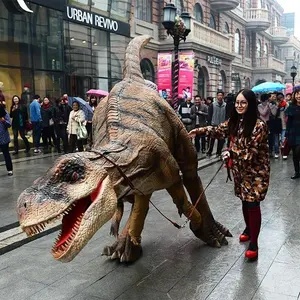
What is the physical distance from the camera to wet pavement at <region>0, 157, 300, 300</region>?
11.4 feet

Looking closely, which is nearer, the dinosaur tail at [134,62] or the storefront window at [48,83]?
the dinosaur tail at [134,62]

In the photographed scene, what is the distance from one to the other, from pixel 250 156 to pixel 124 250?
60.5 inches

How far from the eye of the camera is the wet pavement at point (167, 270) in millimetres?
3461

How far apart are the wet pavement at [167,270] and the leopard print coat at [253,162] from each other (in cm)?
→ 69

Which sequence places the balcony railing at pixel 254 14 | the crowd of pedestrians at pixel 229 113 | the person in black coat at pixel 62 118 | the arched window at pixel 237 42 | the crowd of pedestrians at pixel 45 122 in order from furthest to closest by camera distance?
1. the balcony railing at pixel 254 14
2. the arched window at pixel 237 42
3. the person in black coat at pixel 62 118
4. the crowd of pedestrians at pixel 45 122
5. the crowd of pedestrians at pixel 229 113

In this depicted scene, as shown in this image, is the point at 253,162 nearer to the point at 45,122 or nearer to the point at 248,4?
the point at 45,122

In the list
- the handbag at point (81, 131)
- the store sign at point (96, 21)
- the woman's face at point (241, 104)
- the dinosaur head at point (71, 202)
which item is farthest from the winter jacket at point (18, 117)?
the dinosaur head at point (71, 202)

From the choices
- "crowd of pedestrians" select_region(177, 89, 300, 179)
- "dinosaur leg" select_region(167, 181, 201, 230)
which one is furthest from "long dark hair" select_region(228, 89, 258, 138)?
"crowd of pedestrians" select_region(177, 89, 300, 179)

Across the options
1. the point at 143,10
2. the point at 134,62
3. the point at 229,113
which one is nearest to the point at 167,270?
the point at 134,62

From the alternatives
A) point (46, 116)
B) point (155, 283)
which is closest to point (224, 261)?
point (155, 283)

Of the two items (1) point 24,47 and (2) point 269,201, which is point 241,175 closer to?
(2) point 269,201

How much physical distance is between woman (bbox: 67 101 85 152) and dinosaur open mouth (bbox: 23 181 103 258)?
797 centimetres

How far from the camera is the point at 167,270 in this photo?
391cm

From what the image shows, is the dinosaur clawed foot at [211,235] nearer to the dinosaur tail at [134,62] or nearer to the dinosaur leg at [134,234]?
the dinosaur leg at [134,234]
